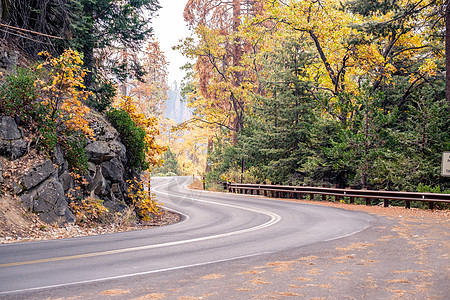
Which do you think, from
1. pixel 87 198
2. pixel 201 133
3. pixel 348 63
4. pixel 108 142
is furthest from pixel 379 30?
pixel 201 133

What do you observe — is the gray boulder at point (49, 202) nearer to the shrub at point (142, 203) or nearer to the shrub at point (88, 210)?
the shrub at point (88, 210)

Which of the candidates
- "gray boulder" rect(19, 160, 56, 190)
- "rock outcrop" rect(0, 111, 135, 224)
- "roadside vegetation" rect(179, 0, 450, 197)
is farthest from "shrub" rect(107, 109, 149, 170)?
"roadside vegetation" rect(179, 0, 450, 197)

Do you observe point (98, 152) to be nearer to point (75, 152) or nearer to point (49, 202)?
point (75, 152)

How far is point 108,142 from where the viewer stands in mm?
16375

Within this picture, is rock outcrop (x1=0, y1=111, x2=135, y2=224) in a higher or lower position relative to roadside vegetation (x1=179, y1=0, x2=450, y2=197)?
lower

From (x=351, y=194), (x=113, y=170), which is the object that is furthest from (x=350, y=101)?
(x=113, y=170)

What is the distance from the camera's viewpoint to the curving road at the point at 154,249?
680 centimetres

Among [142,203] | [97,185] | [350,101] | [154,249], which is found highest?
[350,101]

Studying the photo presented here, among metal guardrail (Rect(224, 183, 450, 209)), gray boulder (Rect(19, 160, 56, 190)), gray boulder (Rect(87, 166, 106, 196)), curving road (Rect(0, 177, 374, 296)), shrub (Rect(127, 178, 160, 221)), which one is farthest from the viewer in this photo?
metal guardrail (Rect(224, 183, 450, 209))

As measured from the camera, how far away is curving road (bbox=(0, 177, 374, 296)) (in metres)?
6.80

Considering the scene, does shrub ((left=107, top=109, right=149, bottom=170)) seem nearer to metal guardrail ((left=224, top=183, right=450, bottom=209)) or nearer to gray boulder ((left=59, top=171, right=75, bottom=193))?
gray boulder ((left=59, top=171, right=75, bottom=193))

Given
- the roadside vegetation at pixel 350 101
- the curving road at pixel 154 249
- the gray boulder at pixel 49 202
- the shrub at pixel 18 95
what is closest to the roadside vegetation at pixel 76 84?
the shrub at pixel 18 95

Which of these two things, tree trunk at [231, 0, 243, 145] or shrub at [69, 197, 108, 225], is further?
tree trunk at [231, 0, 243, 145]

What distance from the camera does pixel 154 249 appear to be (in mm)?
9281
